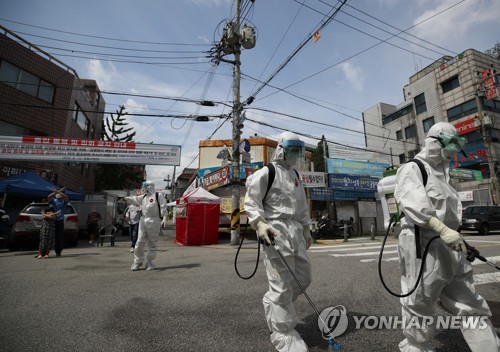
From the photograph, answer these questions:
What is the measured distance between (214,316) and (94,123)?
2619 cm

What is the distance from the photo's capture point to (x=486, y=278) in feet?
16.0

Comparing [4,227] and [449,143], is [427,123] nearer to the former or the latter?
[449,143]

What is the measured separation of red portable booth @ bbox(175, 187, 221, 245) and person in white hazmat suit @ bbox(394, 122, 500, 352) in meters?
10.3

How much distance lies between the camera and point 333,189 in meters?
17.3

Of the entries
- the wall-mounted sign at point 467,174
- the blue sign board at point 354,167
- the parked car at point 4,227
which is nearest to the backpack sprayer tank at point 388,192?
the blue sign board at point 354,167

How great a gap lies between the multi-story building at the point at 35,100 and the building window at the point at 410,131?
31.0 meters

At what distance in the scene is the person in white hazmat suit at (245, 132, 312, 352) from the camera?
2266mm

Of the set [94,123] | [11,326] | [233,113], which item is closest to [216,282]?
[11,326]

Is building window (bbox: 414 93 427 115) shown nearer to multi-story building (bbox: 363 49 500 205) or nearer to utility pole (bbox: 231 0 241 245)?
multi-story building (bbox: 363 49 500 205)

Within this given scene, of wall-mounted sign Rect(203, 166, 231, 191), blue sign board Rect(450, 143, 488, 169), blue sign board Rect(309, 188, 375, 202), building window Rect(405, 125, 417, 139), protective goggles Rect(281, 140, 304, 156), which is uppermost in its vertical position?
building window Rect(405, 125, 417, 139)

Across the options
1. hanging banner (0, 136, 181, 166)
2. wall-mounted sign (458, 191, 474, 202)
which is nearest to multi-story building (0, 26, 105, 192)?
hanging banner (0, 136, 181, 166)

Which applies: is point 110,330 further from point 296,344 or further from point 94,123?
point 94,123

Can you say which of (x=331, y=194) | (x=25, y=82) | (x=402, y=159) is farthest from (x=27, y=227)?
(x=402, y=159)

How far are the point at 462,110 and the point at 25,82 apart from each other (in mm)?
35193
